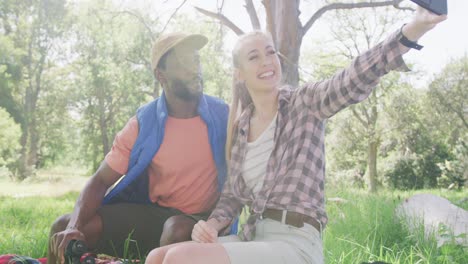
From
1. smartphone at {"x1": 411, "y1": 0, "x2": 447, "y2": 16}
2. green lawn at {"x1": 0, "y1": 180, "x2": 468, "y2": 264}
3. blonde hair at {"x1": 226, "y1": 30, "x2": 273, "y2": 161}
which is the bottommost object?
green lawn at {"x1": 0, "y1": 180, "x2": 468, "y2": 264}

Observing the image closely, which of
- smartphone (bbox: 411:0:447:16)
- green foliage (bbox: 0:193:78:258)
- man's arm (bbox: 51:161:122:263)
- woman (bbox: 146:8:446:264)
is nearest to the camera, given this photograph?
smartphone (bbox: 411:0:447:16)

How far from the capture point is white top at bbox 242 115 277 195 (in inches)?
82.6

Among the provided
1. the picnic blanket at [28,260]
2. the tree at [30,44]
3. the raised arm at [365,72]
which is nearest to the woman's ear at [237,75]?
the raised arm at [365,72]

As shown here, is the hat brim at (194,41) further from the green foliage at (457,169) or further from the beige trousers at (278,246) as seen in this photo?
the green foliage at (457,169)

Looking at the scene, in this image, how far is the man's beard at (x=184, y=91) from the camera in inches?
Result: 104

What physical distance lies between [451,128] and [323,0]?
13.1 metres

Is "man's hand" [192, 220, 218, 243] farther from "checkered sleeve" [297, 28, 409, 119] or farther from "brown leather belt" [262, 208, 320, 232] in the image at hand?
"checkered sleeve" [297, 28, 409, 119]

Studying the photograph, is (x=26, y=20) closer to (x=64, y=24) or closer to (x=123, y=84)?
(x=64, y=24)

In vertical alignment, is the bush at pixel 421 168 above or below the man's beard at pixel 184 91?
below

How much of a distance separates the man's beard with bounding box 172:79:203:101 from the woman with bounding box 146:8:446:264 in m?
0.40

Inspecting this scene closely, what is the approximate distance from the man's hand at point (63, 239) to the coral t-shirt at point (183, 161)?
396 mm

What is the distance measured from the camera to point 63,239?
2402 mm

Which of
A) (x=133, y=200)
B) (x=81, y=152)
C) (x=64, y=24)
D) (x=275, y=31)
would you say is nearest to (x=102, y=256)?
(x=133, y=200)

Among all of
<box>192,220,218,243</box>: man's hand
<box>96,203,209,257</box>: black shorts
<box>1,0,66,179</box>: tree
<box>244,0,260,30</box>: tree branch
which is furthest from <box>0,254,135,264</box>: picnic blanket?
<box>1,0,66,179</box>: tree
